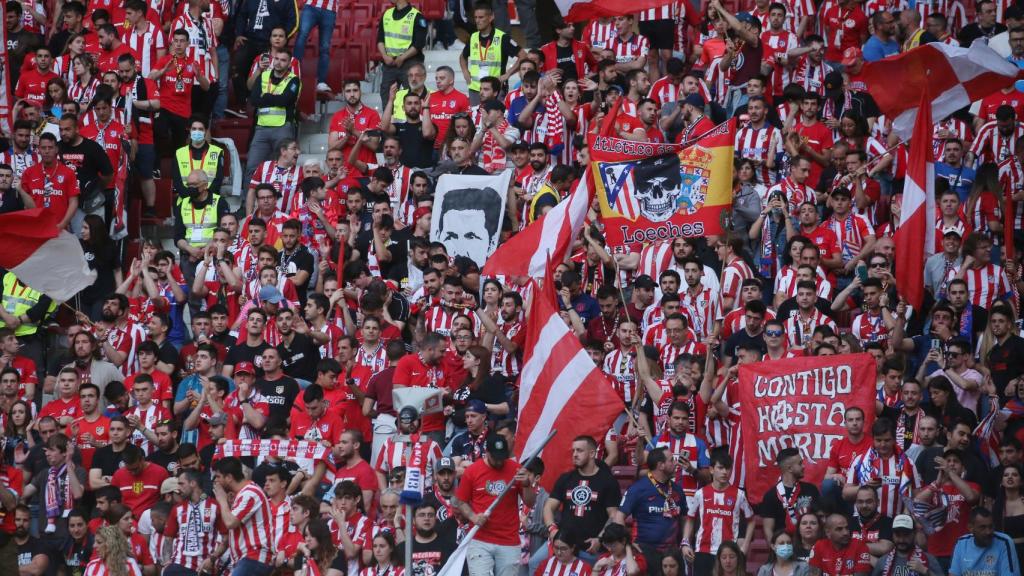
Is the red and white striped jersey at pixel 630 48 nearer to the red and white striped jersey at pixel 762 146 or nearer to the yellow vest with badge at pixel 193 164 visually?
the red and white striped jersey at pixel 762 146

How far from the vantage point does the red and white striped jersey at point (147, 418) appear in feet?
61.1

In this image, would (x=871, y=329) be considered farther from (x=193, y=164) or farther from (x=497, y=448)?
(x=193, y=164)

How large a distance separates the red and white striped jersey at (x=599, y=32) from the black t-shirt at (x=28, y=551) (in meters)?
9.00

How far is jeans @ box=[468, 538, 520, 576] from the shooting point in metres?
16.2

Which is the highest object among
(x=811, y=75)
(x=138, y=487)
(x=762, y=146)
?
Result: (x=811, y=75)

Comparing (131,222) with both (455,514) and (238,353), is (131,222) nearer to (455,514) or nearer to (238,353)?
(238,353)

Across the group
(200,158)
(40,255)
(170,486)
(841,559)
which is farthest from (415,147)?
(841,559)

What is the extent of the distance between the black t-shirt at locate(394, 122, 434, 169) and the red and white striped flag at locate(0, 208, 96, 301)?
4931 mm

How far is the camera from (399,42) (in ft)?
77.2

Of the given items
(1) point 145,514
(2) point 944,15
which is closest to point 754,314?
(1) point 145,514

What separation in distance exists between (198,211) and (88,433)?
3.52 m

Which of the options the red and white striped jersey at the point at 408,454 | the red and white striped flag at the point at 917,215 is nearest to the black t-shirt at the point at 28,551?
the red and white striped jersey at the point at 408,454

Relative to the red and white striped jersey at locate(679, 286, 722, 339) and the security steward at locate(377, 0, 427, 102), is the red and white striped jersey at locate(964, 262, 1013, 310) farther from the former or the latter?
the security steward at locate(377, 0, 427, 102)

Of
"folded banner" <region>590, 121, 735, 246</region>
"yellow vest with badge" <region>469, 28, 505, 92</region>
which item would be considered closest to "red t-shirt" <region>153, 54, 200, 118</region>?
"yellow vest with badge" <region>469, 28, 505, 92</region>
